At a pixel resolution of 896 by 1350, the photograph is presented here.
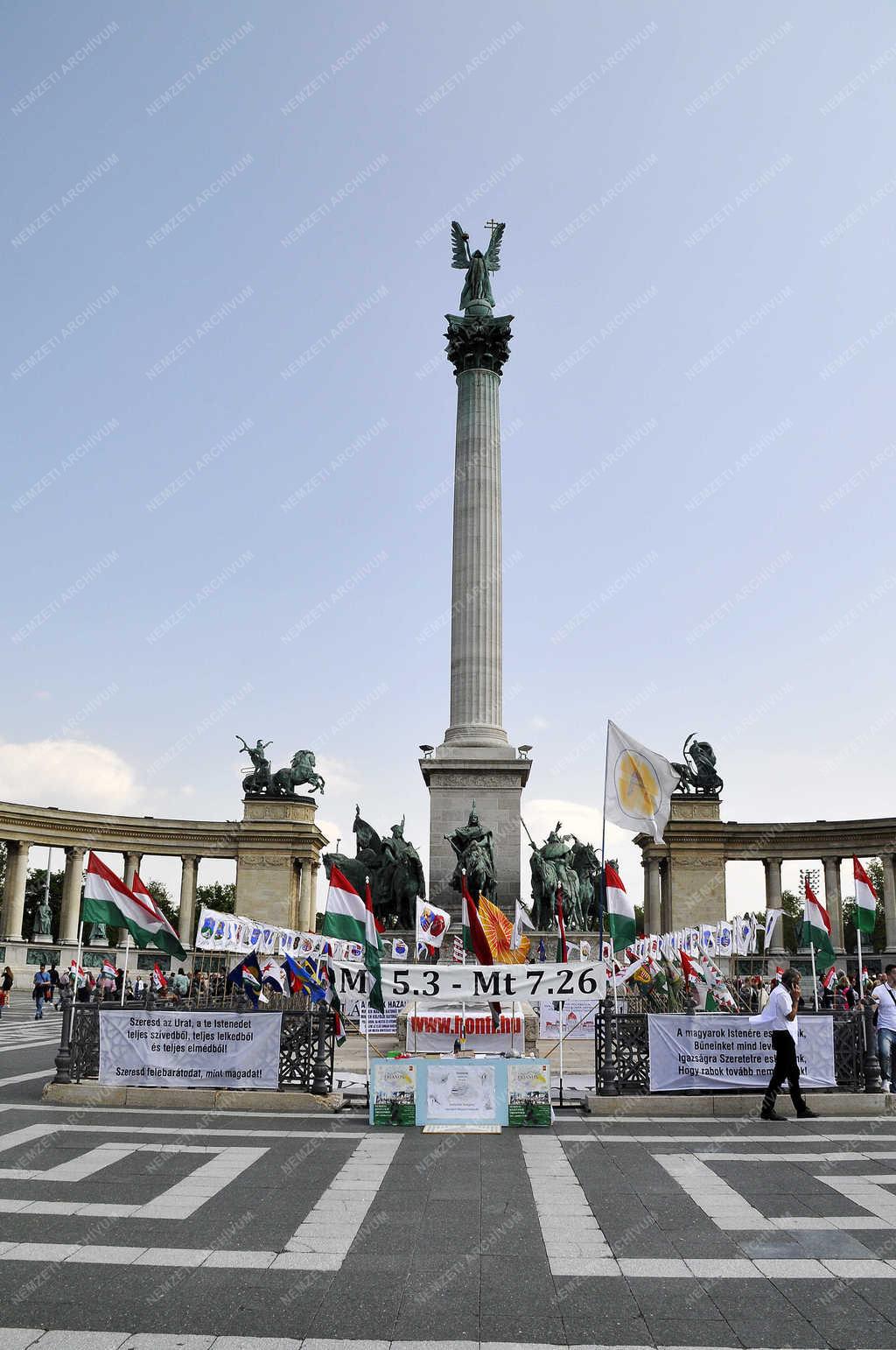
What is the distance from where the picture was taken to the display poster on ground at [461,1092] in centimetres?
1363

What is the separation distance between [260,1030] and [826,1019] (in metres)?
8.38

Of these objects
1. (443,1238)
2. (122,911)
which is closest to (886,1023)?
(443,1238)

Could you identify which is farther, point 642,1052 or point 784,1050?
point 642,1052

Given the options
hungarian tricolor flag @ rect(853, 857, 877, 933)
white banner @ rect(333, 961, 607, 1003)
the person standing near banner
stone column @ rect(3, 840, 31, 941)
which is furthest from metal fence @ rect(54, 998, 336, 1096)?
stone column @ rect(3, 840, 31, 941)

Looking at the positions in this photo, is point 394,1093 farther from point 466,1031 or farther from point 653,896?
point 653,896

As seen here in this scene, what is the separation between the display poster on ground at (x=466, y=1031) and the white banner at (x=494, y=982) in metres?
3.86

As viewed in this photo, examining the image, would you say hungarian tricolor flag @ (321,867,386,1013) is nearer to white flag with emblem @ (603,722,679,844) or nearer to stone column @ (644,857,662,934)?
white flag with emblem @ (603,722,679,844)

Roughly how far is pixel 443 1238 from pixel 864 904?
17.4m

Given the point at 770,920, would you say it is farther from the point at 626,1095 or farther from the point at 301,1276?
the point at 301,1276

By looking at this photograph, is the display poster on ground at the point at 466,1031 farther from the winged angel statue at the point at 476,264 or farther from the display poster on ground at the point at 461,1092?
the winged angel statue at the point at 476,264

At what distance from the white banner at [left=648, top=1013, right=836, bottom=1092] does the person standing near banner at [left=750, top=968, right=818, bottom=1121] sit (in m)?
0.71

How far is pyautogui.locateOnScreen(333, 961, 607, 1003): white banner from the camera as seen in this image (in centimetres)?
1504

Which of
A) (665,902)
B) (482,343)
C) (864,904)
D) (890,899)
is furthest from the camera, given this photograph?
(665,902)

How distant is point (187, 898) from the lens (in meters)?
69.6
